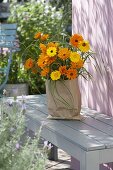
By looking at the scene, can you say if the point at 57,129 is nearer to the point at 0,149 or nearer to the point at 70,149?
the point at 70,149

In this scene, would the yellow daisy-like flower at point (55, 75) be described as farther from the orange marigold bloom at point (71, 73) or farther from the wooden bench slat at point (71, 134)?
the wooden bench slat at point (71, 134)

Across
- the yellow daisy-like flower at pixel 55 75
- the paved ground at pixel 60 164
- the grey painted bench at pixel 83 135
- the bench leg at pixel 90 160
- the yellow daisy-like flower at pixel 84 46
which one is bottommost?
the paved ground at pixel 60 164

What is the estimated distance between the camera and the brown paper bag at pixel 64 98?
284cm

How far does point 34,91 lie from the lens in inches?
261

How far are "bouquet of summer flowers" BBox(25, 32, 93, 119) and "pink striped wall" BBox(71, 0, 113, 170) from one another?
29 centimetres

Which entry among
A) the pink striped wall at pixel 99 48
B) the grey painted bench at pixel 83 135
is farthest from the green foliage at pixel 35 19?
the grey painted bench at pixel 83 135

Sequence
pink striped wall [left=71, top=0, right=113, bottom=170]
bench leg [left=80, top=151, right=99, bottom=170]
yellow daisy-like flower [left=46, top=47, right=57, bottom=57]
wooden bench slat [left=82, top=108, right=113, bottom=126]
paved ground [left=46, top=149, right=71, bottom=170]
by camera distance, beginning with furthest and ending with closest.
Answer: paved ground [left=46, top=149, right=71, bottom=170]
pink striped wall [left=71, top=0, right=113, bottom=170]
wooden bench slat [left=82, top=108, right=113, bottom=126]
yellow daisy-like flower [left=46, top=47, right=57, bottom=57]
bench leg [left=80, top=151, right=99, bottom=170]

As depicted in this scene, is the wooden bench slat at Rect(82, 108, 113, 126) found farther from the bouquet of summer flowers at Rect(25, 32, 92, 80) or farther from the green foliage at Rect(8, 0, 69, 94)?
the green foliage at Rect(8, 0, 69, 94)

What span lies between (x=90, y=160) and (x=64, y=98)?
2.08ft

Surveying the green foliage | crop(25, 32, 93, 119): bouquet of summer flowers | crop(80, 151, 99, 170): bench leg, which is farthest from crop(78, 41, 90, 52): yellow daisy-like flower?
the green foliage

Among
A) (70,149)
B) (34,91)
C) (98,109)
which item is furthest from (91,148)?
(34,91)

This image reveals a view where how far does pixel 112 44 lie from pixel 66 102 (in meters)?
0.56

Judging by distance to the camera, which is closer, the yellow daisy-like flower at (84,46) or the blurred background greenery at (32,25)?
the yellow daisy-like flower at (84,46)

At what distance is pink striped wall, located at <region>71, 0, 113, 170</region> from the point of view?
312cm
